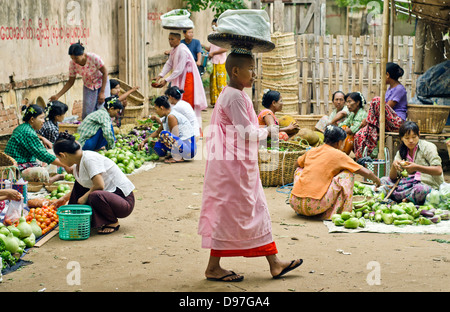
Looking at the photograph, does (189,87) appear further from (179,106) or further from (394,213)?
(394,213)

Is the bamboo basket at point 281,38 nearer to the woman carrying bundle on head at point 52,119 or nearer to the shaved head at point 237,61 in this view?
the woman carrying bundle on head at point 52,119

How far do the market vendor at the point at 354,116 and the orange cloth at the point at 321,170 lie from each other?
112 inches

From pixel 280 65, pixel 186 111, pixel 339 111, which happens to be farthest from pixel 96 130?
pixel 280 65

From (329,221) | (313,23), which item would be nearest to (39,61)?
(329,221)

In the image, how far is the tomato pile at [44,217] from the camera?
6.12m

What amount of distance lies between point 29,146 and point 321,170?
11.2 feet

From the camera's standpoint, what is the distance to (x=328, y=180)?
6.58m

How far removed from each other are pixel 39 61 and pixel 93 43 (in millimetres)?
2332

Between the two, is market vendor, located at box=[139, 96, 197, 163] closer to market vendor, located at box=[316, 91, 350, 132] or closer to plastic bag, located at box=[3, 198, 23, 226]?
market vendor, located at box=[316, 91, 350, 132]

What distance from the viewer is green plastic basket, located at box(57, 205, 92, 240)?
5.84m

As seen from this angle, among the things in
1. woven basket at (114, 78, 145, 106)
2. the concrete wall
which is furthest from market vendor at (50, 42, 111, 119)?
woven basket at (114, 78, 145, 106)

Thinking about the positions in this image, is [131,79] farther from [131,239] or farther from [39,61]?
[131,239]

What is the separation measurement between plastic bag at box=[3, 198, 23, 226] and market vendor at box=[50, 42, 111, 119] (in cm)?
398

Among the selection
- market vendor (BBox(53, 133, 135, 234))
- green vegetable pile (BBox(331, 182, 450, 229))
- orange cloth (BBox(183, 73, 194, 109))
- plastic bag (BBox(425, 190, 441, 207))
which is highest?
orange cloth (BBox(183, 73, 194, 109))
